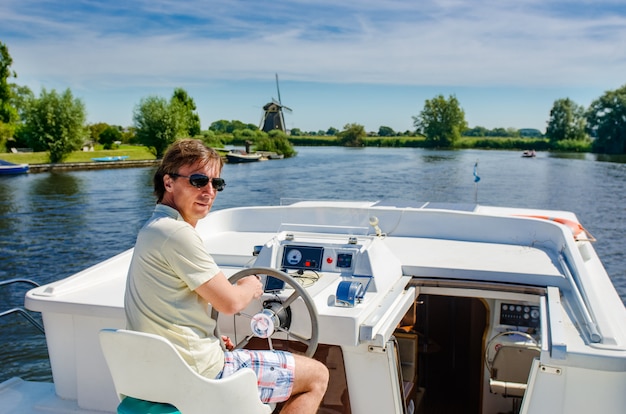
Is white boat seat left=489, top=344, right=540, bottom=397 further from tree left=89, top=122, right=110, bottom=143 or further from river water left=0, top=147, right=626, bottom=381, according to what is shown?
tree left=89, top=122, right=110, bottom=143

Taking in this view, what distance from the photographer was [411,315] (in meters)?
3.53

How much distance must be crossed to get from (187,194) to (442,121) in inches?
3162

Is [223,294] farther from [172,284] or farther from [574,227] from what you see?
[574,227]

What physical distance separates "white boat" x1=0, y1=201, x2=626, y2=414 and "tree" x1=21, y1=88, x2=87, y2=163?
39246mm

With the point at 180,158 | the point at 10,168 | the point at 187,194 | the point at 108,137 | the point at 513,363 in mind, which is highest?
the point at 180,158

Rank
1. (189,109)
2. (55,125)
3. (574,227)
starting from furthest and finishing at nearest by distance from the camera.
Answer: (189,109) < (55,125) < (574,227)

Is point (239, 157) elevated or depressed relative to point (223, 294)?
depressed

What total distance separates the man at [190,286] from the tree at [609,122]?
59626 millimetres

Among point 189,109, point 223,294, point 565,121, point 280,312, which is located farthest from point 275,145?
point 223,294

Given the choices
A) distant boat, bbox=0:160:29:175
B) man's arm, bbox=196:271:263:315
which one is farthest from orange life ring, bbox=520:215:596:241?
distant boat, bbox=0:160:29:175

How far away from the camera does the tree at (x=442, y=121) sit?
255 feet

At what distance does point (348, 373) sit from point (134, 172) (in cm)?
Answer: 3499

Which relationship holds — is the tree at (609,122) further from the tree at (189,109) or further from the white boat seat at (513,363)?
A: the white boat seat at (513,363)

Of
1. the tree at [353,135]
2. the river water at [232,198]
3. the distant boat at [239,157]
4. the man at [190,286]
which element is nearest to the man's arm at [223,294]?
the man at [190,286]
